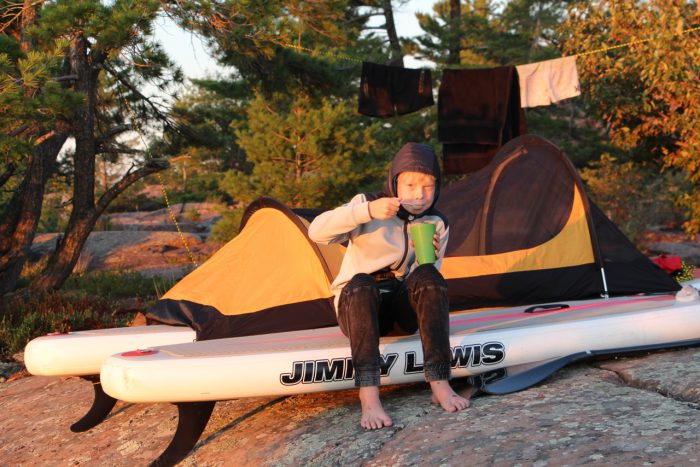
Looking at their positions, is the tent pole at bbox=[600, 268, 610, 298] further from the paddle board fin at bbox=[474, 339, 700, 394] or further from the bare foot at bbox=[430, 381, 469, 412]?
the bare foot at bbox=[430, 381, 469, 412]

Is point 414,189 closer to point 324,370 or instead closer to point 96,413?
point 324,370

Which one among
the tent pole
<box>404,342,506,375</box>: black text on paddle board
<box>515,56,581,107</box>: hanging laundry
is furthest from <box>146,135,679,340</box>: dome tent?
<box>515,56,581,107</box>: hanging laundry

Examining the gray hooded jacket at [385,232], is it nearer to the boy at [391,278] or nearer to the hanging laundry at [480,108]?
the boy at [391,278]

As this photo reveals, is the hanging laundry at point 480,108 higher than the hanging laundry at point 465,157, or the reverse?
the hanging laundry at point 480,108

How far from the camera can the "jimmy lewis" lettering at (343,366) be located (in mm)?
3467

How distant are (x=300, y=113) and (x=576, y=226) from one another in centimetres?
830

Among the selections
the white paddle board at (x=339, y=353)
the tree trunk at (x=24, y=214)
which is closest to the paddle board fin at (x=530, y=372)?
the white paddle board at (x=339, y=353)

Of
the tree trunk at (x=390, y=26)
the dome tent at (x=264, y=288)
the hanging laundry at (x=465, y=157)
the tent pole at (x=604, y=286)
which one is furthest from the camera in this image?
the tree trunk at (x=390, y=26)

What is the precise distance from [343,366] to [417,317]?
43 cm

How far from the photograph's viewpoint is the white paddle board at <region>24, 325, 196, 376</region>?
13.3 ft

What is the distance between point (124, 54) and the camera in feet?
25.7

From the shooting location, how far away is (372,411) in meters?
3.22

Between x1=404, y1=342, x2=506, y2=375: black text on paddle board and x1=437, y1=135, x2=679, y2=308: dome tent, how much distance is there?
5.25 feet

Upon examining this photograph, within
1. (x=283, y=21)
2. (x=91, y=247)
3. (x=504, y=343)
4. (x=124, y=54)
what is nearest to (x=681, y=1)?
(x=283, y=21)
